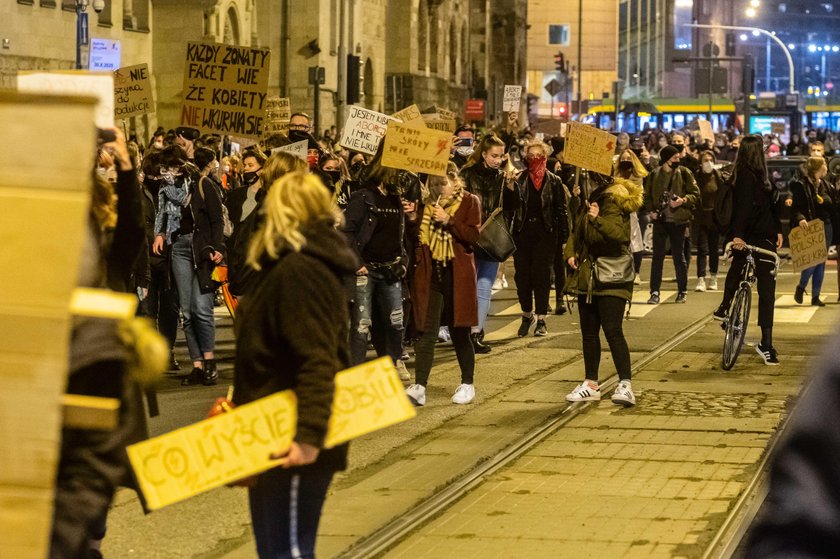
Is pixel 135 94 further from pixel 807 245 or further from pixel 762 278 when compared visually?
pixel 762 278

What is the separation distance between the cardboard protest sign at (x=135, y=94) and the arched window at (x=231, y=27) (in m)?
24.9

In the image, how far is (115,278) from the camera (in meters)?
5.43

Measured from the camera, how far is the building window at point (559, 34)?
11594 centimetres

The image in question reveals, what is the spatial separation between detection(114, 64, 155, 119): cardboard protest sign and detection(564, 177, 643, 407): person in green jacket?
25.4ft

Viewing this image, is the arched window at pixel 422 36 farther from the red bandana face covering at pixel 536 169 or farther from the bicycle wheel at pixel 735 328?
the bicycle wheel at pixel 735 328

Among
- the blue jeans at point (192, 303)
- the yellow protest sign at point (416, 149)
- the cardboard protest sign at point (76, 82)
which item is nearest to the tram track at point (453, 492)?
the yellow protest sign at point (416, 149)

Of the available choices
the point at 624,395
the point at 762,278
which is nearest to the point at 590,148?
the point at 762,278

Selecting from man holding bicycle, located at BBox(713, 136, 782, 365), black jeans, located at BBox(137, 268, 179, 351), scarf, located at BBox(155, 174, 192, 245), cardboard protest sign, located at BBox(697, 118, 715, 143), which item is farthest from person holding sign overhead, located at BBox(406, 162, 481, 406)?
cardboard protest sign, located at BBox(697, 118, 715, 143)

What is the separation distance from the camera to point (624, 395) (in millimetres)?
11547

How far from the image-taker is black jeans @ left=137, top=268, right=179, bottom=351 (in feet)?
43.1

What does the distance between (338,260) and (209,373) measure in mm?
7720

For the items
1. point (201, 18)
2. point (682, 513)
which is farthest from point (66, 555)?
point (201, 18)

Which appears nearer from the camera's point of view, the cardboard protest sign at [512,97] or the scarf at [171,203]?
the scarf at [171,203]

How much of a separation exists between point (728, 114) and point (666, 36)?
2359 inches
